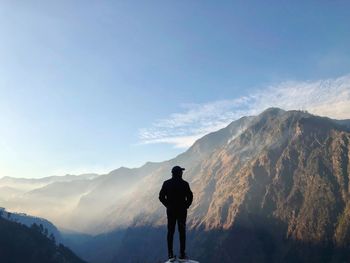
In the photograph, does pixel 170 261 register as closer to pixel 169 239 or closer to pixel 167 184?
pixel 169 239

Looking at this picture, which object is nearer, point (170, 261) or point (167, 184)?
point (170, 261)

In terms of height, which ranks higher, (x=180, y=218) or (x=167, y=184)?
(x=167, y=184)

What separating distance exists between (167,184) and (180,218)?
157 cm

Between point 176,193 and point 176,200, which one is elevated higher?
point 176,193

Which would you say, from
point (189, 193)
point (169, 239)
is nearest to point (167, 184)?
point (189, 193)

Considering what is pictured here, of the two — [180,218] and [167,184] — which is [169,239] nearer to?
[180,218]

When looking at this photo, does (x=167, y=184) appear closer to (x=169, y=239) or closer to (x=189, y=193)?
(x=189, y=193)

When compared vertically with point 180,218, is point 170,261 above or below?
below

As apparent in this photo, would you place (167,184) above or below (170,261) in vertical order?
above

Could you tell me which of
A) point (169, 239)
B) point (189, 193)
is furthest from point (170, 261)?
point (189, 193)

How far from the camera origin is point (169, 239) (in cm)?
1911

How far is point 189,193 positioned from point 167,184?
1042 millimetres

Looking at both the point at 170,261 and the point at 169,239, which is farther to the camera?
the point at 169,239

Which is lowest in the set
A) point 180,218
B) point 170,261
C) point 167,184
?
point 170,261
